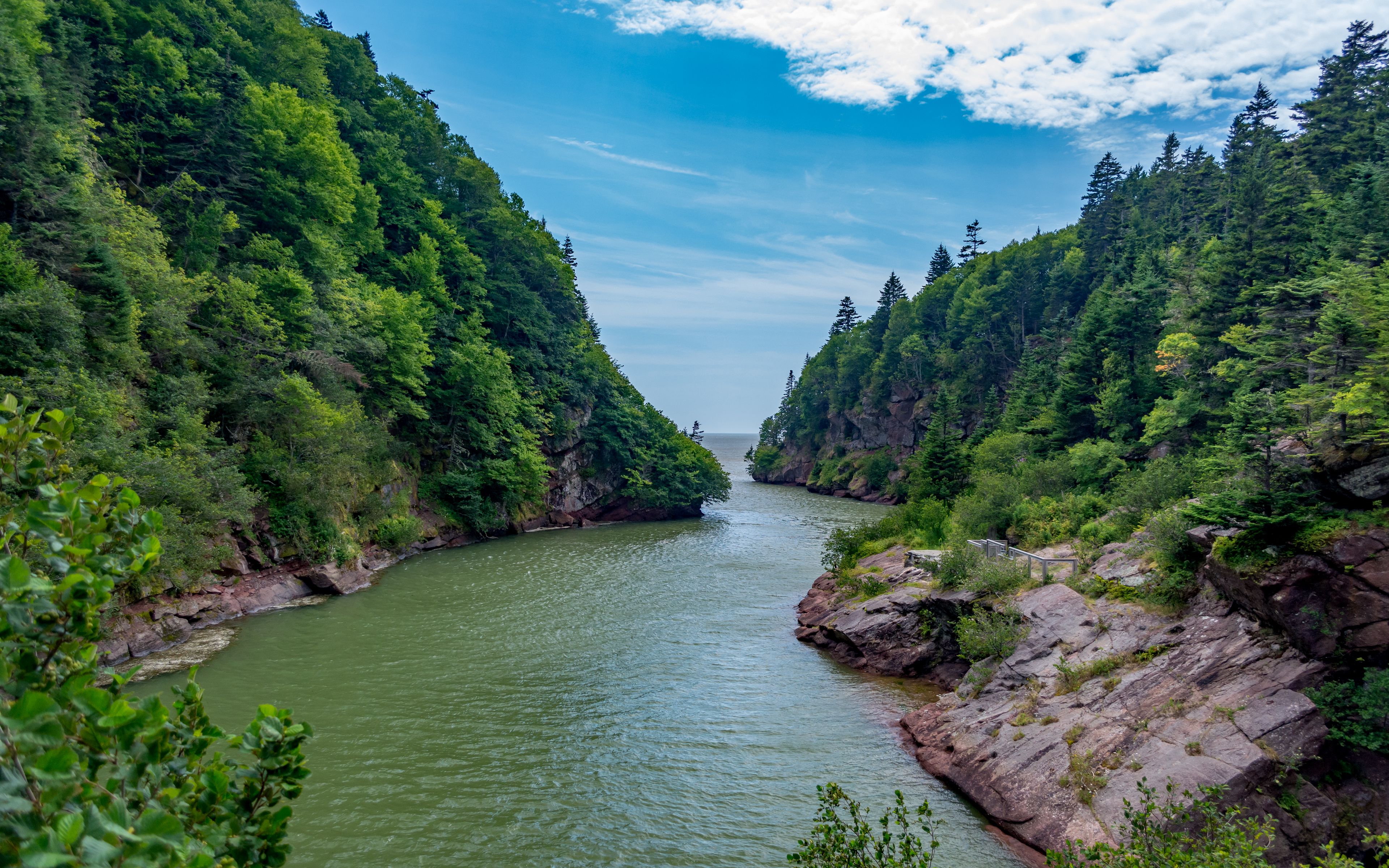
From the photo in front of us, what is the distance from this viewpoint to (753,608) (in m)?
26.5

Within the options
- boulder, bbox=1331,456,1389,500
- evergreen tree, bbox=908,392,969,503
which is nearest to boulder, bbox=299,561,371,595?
evergreen tree, bbox=908,392,969,503

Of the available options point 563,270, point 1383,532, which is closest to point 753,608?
Answer: point 1383,532

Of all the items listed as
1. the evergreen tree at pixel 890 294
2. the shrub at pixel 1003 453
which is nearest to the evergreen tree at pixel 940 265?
the evergreen tree at pixel 890 294

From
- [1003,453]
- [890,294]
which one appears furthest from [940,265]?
[1003,453]

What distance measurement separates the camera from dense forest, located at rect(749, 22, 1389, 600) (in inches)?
512

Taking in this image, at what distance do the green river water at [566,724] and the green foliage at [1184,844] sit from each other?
2778 millimetres

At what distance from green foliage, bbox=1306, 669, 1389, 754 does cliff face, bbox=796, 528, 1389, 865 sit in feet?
0.59

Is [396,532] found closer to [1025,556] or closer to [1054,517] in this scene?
[1025,556]

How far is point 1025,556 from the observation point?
2016cm

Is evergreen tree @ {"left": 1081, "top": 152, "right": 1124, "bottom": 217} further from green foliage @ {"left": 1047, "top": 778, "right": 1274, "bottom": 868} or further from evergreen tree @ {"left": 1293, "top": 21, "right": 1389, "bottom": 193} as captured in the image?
green foliage @ {"left": 1047, "top": 778, "right": 1274, "bottom": 868}

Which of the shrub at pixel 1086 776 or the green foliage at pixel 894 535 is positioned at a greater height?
the green foliage at pixel 894 535

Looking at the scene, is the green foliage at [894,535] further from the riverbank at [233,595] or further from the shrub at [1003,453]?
the riverbank at [233,595]

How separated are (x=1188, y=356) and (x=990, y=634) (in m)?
23.0

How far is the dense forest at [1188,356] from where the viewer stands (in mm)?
13000
